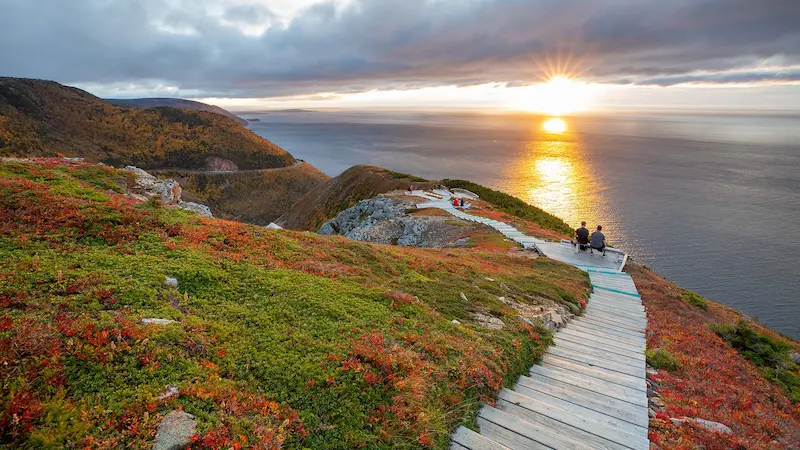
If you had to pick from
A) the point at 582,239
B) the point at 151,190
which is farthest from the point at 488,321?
the point at 151,190

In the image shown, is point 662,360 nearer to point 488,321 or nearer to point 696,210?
point 488,321

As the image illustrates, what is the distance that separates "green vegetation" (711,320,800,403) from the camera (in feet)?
50.6

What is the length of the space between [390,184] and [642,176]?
350 feet

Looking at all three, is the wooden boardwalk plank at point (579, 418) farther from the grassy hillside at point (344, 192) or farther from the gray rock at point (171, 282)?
the grassy hillside at point (344, 192)

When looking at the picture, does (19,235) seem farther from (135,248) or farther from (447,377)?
(447,377)

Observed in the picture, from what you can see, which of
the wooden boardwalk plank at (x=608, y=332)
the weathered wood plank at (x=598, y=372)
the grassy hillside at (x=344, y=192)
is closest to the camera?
the weathered wood plank at (x=598, y=372)

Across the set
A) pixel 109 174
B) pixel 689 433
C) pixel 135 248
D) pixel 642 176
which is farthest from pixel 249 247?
pixel 642 176

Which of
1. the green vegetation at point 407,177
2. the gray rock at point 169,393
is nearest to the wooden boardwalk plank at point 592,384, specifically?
the gray rock at point 169,393

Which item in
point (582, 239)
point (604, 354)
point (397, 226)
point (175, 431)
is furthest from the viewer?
point (397, 226)

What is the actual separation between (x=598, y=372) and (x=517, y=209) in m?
42.9

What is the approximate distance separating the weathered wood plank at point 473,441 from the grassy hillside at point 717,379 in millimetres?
3850

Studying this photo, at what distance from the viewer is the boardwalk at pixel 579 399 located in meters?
7.34

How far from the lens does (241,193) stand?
19075 centimetres

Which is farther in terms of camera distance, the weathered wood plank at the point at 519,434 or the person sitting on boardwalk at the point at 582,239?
the person sitting on boardwalk at the point at 582,239
